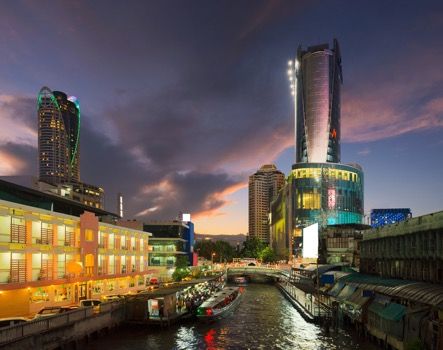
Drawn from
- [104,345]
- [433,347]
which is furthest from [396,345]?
[104,345]

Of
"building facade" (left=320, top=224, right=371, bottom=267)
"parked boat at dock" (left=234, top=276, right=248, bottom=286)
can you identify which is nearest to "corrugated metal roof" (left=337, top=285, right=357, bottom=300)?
"building facade" (left=320, top=224, right=371, bottom=267)

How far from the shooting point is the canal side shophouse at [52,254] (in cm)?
5581

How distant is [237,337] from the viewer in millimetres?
60000

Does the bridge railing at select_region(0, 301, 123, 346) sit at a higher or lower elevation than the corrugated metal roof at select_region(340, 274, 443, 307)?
lower

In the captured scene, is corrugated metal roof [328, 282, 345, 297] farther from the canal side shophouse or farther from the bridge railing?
the bridge railing

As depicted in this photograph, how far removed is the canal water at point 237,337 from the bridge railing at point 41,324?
3.78 meters

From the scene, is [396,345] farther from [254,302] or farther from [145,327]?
[254,302]

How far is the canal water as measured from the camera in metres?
53.4

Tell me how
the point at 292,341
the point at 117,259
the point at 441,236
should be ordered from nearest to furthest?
the point at 441,236, the point at 292,341, the point at 117,259

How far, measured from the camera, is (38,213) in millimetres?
62469

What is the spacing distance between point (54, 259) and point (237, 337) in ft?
95.7

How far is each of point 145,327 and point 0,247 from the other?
72.7 feet

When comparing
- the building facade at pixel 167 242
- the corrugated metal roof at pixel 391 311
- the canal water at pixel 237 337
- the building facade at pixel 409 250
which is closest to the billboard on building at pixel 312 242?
the building facade at pixel 409 250

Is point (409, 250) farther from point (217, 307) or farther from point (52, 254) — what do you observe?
point (52, 254)
